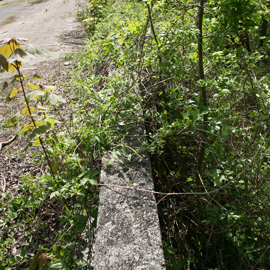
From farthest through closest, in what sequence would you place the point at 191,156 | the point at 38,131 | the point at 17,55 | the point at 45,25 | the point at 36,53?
the point at 45,25, the point at 191,156, the point at 38,131, the point at 36,53, the point at 17,55

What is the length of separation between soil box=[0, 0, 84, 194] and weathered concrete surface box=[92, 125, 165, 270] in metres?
0.95

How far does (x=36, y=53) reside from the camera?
5.75 ft

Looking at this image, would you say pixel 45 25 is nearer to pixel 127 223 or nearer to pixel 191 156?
pixel 191 156

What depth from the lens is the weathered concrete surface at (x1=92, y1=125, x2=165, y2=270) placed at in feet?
5.25

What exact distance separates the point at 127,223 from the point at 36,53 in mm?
1323

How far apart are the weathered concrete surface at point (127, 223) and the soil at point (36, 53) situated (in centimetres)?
95

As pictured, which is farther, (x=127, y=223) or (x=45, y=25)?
(x=45, y=25)

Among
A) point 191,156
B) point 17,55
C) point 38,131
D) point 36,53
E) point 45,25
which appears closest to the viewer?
point 17,55

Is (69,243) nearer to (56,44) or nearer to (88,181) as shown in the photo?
(88,181)

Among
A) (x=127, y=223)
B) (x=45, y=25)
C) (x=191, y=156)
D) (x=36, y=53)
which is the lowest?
(x=191, y=156)

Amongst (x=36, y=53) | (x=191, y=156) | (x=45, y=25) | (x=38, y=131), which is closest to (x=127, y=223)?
(x=38, y=131)

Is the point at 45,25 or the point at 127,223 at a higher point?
the point at 45,25

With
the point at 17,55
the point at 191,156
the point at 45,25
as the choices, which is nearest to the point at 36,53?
the point at 17,55

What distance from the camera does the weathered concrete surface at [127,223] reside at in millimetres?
1602
